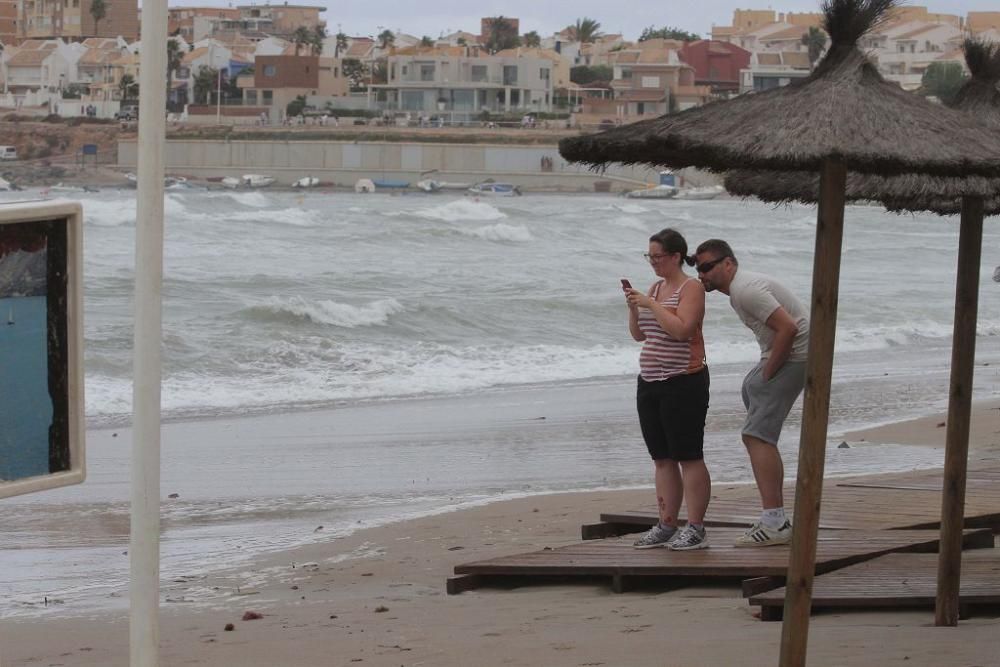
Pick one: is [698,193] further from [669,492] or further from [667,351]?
[667,351]

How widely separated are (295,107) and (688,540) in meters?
130

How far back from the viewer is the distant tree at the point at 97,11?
17748 cm

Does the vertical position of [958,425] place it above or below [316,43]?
below

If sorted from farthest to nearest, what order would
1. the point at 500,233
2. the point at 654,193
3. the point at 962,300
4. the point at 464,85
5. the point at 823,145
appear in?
the point at 464,85, the point at 654,193, the point at 500,233, the point at 962,300, the point at 823,145

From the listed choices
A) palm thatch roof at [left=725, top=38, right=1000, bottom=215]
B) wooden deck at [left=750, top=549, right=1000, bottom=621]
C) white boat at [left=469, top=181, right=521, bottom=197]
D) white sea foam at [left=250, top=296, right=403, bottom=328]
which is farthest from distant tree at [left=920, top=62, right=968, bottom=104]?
white boat at [left=469, top=181, right=521, bottom=197]

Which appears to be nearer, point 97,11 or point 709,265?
point 709,265

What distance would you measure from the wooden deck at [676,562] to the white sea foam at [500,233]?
40399 millimetres

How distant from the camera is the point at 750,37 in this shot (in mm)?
161875

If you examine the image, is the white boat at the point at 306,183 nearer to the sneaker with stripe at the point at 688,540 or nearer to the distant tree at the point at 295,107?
the distant tree at the point at 295,107

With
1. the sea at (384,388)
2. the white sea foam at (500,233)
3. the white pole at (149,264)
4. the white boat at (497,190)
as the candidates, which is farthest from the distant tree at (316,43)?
the white pole at (149,264)

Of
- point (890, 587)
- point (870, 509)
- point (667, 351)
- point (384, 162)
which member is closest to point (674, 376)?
point (667, 351)

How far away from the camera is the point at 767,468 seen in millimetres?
6938

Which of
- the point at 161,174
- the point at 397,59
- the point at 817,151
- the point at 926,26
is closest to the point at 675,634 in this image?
the point at 817,151

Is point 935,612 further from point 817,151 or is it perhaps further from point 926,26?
point 926,26
